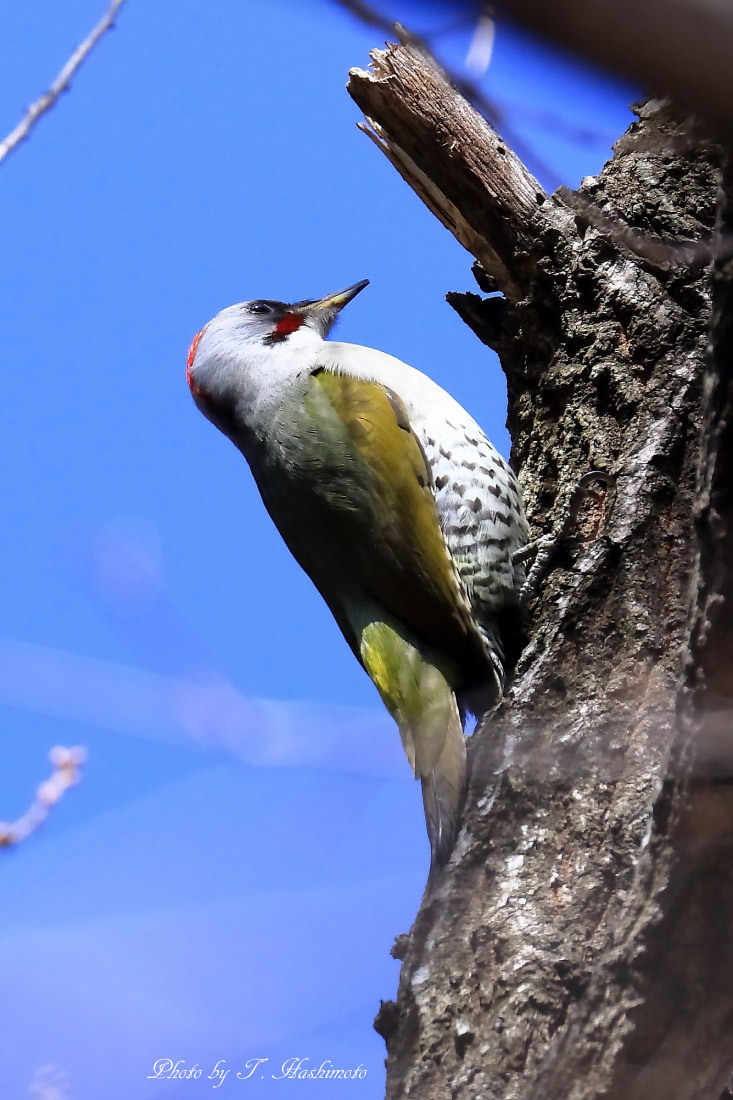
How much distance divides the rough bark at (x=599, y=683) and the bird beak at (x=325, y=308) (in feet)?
3.26

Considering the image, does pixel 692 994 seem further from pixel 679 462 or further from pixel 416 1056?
pixel 679 462

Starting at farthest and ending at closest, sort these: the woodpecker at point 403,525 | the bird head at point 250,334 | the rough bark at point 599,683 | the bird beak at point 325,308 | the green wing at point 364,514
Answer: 1. the bird beak at point 325,308
2. the bird head at point 250,334
3. the green wing at point 364,514
4. the woodpecker at point 403,525
5. the rough bark at point 599,683

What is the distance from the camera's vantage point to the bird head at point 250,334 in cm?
455

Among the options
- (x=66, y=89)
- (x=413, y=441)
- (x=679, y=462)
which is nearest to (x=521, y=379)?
(x=413, y=441)

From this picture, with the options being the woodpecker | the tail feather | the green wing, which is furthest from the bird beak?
the tail feather

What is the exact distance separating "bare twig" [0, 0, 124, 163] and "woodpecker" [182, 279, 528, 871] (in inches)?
63.8

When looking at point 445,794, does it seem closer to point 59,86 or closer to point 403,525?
point 403,525

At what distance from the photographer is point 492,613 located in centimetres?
354

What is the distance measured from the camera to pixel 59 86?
7.79ft

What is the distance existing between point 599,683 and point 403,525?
118cm

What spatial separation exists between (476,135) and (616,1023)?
2.84 m

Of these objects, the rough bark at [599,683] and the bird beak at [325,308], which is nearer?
the rough bark at [599,683]

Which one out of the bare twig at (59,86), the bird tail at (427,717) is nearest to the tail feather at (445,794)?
the bird tail at (427,717)

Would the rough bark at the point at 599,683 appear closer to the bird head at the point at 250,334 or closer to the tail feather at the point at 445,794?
the tail feather at the point at 445,794
